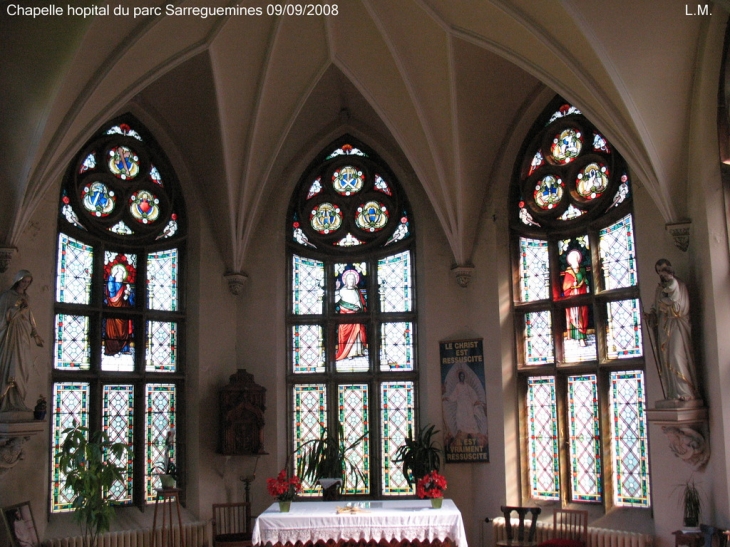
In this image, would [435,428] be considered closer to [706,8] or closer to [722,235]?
[722,235]

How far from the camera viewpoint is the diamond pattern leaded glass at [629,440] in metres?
9.19

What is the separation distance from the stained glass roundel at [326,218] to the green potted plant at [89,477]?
4.08 metres

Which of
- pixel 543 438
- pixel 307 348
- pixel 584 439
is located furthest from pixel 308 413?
pixel 584 439

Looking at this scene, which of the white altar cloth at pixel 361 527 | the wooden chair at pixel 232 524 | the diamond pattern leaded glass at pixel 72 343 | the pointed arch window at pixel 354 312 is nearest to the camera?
the white altar cloth at pixel 361 527

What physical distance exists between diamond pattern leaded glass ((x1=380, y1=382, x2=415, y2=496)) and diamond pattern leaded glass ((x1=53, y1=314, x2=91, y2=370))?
3.75m

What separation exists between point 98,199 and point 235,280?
1.99 metres

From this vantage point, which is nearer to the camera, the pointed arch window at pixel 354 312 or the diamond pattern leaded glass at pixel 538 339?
the diamond pattern leaded glass at pixel 538 339

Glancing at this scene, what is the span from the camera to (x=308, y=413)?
11180mm

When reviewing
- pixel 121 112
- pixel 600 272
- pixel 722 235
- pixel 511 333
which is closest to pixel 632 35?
pixel 722 235

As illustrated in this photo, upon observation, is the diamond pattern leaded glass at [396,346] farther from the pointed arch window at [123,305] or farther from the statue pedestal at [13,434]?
the statue pedestal at [13,434]

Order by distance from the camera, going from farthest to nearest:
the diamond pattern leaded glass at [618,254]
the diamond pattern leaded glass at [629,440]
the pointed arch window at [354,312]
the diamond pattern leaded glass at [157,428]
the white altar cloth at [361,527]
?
the pointed arch window at [354,312]
the diamond pattern leaded glass at [157,428]
the diamond pattern leaded glass at [618,254]
the diamond pattern leaded glass at [629,440]
the white altar cloth at [361,527]

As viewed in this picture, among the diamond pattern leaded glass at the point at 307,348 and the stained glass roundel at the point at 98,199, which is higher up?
the stained glass roundel at the point at 98,199

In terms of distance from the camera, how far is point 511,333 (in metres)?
10.6

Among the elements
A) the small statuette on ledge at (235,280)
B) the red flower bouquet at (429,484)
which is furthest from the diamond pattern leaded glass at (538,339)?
the small statuette on ledge at (235,280)
